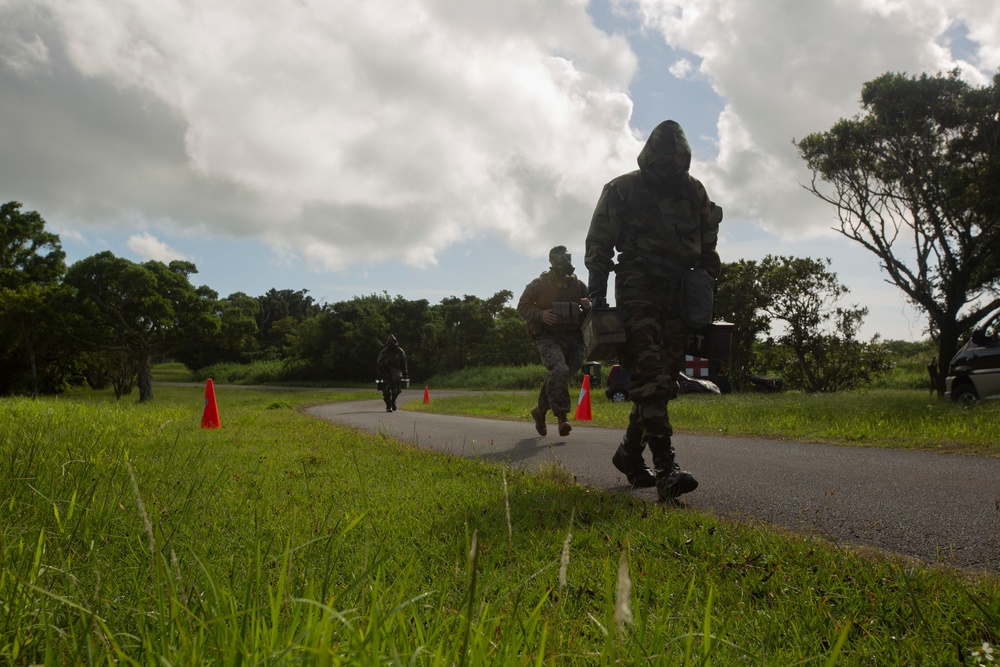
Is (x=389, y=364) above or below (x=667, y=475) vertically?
above

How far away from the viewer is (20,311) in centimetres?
2598

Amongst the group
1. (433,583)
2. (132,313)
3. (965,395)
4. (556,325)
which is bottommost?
(433,583)

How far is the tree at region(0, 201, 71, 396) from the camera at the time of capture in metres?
26.4

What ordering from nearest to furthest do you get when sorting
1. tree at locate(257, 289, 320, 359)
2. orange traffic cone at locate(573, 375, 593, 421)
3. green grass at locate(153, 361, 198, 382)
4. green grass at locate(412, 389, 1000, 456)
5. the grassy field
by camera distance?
the grassy field
green grass at locate(412, 389, 1000, 456)
orange traffic cone at locate(573, 375, 593, 421)
green grass at locate(153, 361, 198, 382)
tree at locate(257, 289, 320, 359)

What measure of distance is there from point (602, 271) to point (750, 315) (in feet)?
67.2

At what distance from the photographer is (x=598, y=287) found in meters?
4.18

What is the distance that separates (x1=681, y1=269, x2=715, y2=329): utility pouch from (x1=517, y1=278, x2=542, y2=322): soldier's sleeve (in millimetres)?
3537

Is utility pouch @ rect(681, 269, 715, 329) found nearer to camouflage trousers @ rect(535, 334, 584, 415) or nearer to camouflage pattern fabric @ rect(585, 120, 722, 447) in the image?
camouflage pattern fabric @ rect(585, 120, 722, 447)

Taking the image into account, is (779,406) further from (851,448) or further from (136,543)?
(136,543)

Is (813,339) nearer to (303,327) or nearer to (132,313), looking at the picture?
(132,313)

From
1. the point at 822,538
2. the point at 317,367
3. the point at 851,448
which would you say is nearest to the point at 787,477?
the point at 822,538

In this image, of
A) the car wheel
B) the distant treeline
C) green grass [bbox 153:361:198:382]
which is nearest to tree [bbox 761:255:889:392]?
the distant treeline

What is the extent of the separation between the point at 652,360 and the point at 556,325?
3.54m

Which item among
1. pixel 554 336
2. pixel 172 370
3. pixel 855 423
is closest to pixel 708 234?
pixel 554 336
